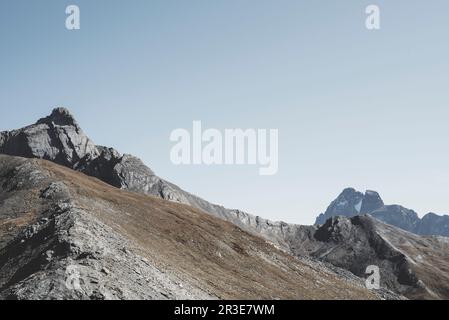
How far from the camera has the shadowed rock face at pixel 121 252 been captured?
95.9ft

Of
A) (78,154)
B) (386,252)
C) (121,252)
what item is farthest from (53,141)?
(121,252)

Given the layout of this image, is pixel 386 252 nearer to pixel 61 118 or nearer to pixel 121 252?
pixel 61 118

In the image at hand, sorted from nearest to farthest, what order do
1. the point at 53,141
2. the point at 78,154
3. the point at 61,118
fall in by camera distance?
the point at 53,141 < the point at 78,154 < the point at 61,118

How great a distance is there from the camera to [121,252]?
35781 millimetres

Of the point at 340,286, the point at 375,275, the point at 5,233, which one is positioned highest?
the point at 5,233

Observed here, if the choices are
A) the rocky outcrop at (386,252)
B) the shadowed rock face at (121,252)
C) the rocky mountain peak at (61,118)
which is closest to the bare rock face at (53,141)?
the rocky mountain peak at (61,118)

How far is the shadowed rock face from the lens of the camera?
29219 mm

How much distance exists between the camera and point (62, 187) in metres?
58.0

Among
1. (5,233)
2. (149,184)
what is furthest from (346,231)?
(5,233)

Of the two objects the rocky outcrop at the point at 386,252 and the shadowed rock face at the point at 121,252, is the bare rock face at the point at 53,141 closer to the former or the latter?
the shadowed rock face at the point at 121,252

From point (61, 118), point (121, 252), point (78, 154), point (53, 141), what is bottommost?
point (121, 252)
